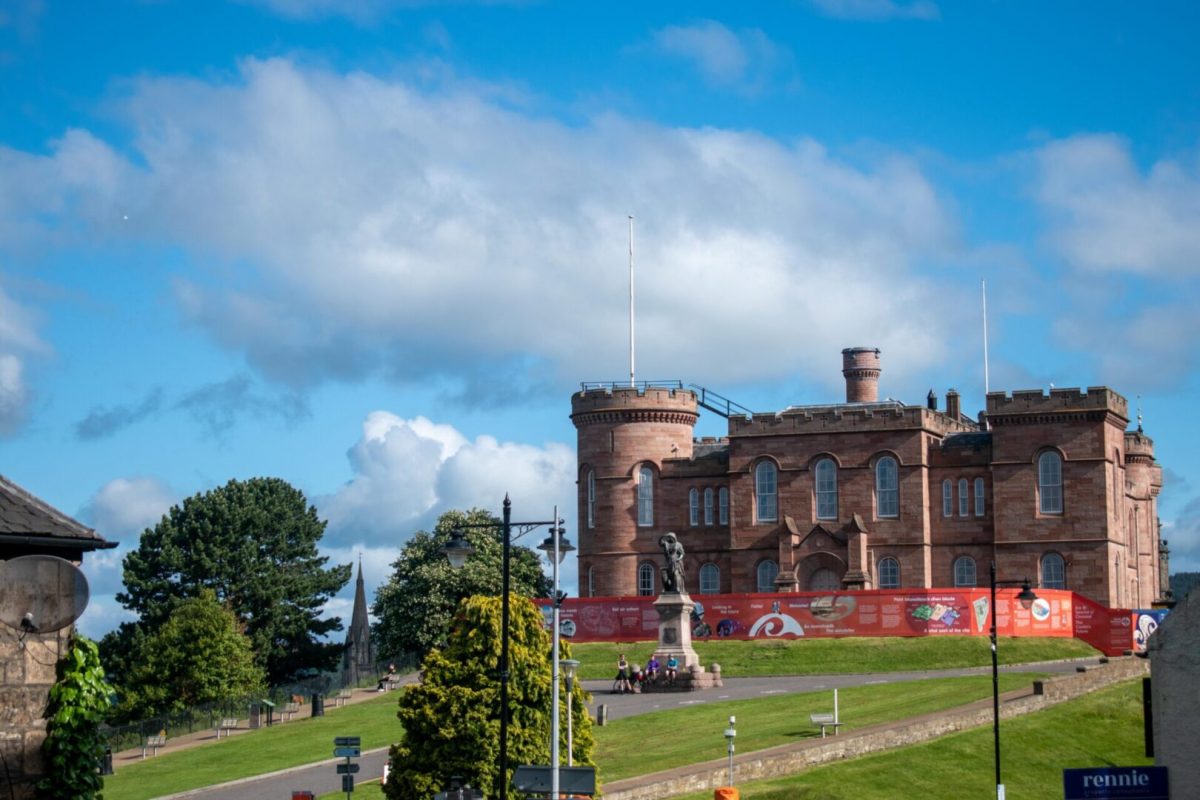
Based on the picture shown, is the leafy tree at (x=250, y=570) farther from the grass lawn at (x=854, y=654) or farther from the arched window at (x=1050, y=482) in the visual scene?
the arched window at (x=1050, y=482)

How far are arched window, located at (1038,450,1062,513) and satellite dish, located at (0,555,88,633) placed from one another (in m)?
68.6

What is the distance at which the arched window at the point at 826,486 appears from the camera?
80500mm

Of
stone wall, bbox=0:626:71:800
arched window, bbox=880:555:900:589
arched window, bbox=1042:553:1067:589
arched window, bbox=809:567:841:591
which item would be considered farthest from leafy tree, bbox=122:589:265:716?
stone wall, bbox=0:626:71:800

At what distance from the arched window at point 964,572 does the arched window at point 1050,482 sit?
4.15 metres

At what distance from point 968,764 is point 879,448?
3613cm

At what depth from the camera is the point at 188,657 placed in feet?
251

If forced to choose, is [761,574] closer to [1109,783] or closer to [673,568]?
[673,568]

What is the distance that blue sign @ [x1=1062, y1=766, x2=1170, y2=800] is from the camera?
65.9 ft

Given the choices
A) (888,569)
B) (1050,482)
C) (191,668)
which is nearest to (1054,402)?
(1050,482)

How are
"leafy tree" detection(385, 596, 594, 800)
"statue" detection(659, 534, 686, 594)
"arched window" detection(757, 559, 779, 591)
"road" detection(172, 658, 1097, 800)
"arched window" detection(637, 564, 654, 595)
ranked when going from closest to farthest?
1. "leafy tree" detection(385, 596, 594, 800)
2. "road" detection(172, 658, 1097, 800)
3. "statue" detection(659, 534, 686, 594)
4. "arched window" detection(757, 559, 779, 591)
5. "arched window" detection(637, 564, 654, 595)

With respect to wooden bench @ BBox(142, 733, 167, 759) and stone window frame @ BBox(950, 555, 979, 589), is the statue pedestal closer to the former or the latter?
wooden bench @ BBox(142, 733, 167, 759)

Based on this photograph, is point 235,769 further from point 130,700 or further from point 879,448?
point 879,448

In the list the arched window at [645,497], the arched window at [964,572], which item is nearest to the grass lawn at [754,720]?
the arched window at [964,572]

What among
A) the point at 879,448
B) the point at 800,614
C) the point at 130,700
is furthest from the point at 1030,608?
the point at 130,700
